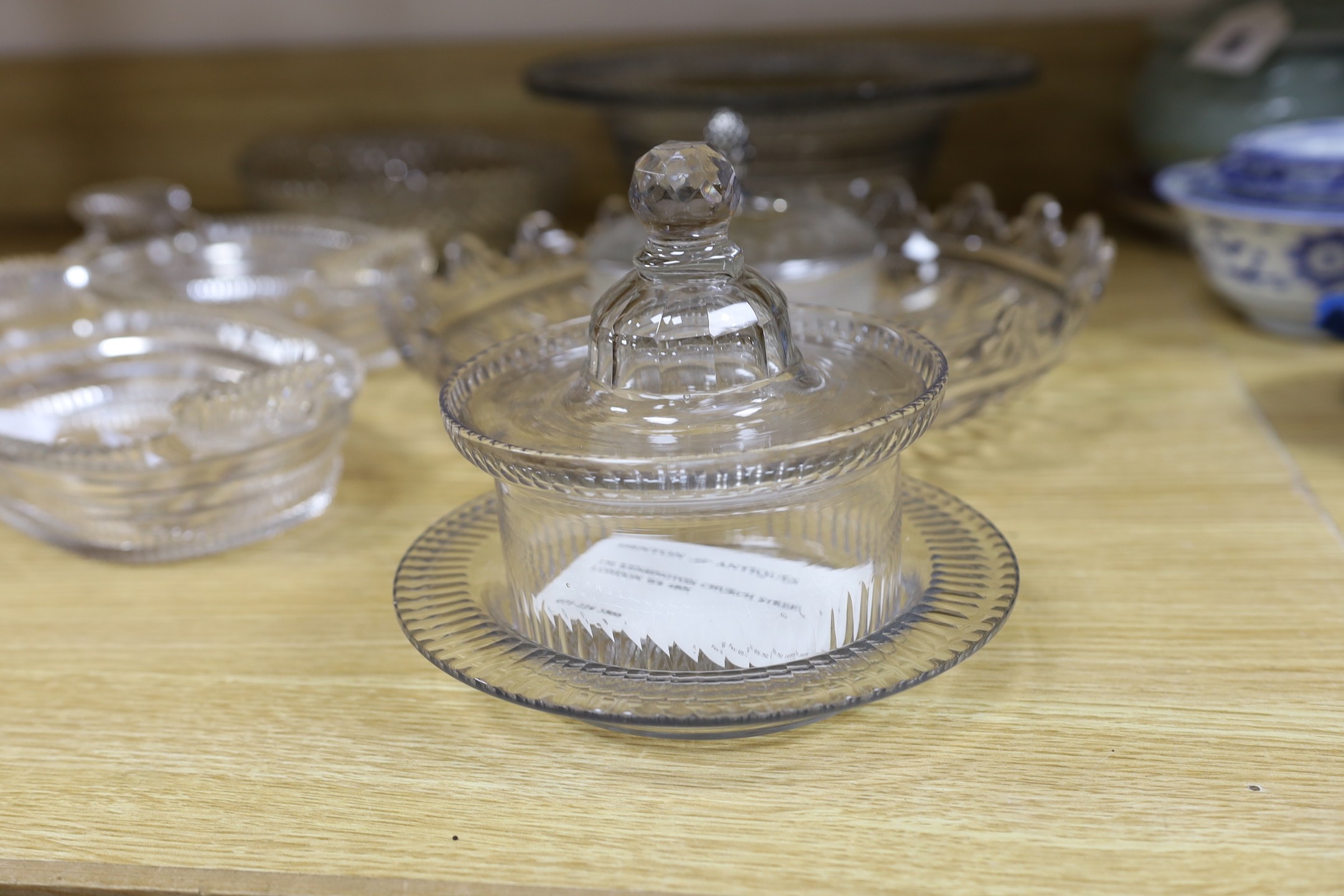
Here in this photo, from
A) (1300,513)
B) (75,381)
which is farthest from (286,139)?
(1300,513)

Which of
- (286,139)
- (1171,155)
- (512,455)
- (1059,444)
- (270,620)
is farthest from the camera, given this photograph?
(286,139)

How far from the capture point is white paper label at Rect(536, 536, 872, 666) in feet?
1.31

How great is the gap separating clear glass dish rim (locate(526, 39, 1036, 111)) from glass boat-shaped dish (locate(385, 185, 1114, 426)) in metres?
0.07

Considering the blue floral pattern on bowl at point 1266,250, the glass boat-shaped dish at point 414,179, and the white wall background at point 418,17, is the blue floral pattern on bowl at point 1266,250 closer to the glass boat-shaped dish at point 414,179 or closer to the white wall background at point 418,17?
the white wall background at point 418,17

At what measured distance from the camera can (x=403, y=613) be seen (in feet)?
1.42

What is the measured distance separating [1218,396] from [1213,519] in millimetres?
159

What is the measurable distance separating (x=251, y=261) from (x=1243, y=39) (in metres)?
0.70

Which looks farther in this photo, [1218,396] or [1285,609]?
[1218,396]

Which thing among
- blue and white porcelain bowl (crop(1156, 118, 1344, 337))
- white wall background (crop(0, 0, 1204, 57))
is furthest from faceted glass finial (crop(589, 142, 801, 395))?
white wall background (crop(0, 0, 1204, 57))

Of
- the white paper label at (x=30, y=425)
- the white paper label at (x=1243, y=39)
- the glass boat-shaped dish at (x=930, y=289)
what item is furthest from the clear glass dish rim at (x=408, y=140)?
the white paper label at (x=1243, y=39)

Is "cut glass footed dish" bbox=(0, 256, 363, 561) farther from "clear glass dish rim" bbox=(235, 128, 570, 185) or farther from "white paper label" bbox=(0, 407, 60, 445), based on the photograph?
"clear glass dish rim" bbox=(235, 128, 570, 185)

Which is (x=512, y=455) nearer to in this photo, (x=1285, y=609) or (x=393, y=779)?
(x=393, y=779)

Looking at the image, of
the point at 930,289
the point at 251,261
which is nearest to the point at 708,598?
the point at 930,289

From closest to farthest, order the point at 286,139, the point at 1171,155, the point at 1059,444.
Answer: the point at 1059,444 < the point at 1171,155 < the point at 286,139
